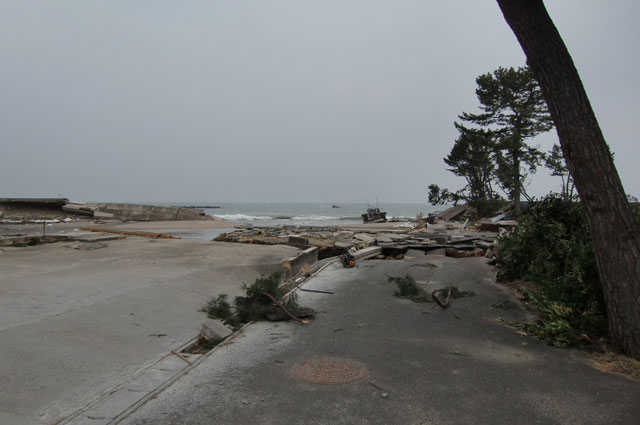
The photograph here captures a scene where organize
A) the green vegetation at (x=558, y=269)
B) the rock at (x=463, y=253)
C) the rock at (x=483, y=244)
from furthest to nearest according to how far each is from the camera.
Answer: the rock at (x=483, y=244) < the rock at (x=463, y=253) < the green vegetation at (x=558, y=269)

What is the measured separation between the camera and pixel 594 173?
4.52 meters

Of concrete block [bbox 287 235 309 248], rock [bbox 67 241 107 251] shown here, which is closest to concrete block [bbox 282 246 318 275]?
concrete block [bbox 287 235 309 248]

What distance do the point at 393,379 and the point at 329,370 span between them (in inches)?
26.8

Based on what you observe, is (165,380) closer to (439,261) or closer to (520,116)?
(439,261)

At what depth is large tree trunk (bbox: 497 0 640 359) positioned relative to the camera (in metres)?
4.50

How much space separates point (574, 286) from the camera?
5.74 m

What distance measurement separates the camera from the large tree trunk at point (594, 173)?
4.50m

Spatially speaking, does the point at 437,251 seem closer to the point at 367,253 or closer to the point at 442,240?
the point at 442,240

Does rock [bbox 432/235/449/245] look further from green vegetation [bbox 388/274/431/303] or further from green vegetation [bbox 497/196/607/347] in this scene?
green vegetation [bbox 388/274/431/303]

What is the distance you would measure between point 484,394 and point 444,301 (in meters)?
3.80

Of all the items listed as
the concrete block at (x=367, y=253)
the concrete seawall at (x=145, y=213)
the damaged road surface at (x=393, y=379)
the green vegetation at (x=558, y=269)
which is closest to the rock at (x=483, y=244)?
the concrete block at (x=367, y=253)

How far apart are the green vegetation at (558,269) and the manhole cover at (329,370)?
2.62 meters

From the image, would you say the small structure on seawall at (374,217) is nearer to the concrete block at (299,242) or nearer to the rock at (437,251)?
the concrete block at (299,242)

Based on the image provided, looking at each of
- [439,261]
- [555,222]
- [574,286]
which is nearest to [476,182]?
[439,261]
